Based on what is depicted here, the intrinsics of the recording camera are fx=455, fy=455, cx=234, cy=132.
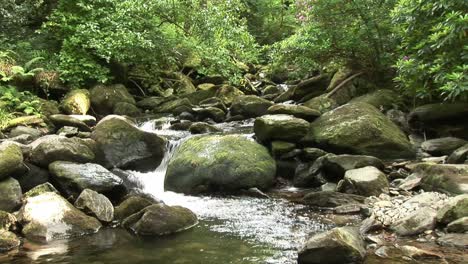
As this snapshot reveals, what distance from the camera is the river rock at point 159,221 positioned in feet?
21.9

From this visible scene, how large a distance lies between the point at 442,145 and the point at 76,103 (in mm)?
10074

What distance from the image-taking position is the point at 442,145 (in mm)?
9375

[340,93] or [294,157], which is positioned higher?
[340,93]

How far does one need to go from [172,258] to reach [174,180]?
12.2ft

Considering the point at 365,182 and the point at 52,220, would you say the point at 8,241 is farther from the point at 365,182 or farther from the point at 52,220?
the point at 365,182

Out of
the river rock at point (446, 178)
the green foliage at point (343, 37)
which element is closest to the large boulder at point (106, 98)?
the green foliage at point (343, 37)

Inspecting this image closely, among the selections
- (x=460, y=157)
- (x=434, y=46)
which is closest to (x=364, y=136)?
(x=460, y=157)

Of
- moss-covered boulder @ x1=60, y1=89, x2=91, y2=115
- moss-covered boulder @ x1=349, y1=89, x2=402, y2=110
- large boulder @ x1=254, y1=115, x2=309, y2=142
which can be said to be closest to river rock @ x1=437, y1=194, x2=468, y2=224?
large boulder @ x1=254, y1=115, x2=309, y2=142

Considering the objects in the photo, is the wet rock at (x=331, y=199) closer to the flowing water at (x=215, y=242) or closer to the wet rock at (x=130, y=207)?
the flowing water at (x=215, y=242)

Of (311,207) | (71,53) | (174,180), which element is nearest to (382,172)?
(311,207)

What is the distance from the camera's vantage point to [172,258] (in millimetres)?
5641

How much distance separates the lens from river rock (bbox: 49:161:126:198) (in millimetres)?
8062

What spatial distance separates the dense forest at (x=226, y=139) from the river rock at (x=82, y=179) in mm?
26

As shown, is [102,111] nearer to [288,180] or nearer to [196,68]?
[196,68]
